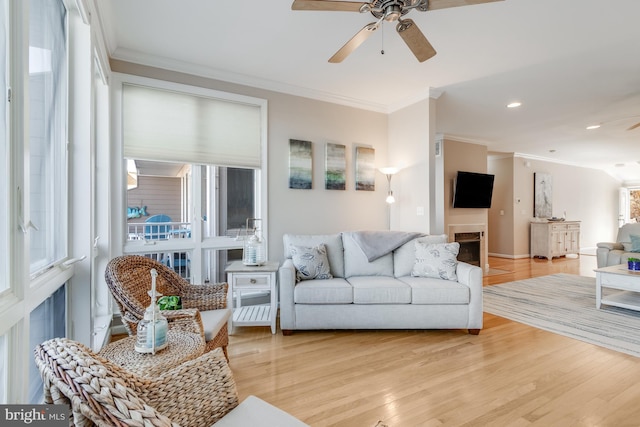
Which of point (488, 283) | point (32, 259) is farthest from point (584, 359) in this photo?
point (32, 259)

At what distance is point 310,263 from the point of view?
3127 mm

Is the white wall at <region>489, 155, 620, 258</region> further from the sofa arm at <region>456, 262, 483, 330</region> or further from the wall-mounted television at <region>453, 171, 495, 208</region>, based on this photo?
the sofa arm at <region>456, 262, 483, 330</region>

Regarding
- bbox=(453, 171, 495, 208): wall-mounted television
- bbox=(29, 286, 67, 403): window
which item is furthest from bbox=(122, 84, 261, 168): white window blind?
bbox=(453, 171, 495, 208): wall-mounted television

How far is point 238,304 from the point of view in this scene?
304 centimetres

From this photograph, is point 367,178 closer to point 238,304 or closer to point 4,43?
point 238,304

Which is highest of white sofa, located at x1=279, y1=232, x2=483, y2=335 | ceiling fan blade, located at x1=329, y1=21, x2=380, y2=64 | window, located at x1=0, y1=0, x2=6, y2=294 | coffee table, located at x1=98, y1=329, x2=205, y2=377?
ceiling fan blade, located at x1=329, y1=21, x2=380, y2=64

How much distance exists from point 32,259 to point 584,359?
3.85 metres

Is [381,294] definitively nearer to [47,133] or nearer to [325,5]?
[325,5]

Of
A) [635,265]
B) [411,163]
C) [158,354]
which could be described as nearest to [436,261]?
[411,163]

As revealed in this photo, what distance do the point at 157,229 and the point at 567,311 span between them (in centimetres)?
488

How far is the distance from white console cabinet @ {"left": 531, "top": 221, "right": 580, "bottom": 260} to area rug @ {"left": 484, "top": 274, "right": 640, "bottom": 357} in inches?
96.8

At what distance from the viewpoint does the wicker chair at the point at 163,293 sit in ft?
6.03

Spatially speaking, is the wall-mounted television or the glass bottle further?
the wall-mounted television

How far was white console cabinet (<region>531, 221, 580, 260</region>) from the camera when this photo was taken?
7.38 m
